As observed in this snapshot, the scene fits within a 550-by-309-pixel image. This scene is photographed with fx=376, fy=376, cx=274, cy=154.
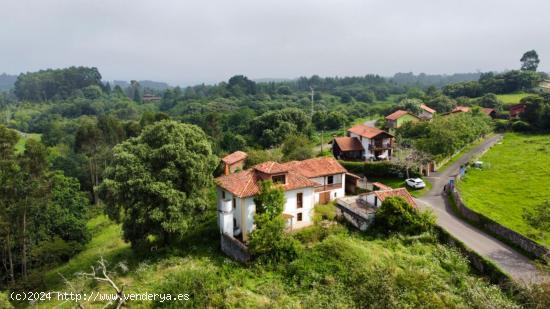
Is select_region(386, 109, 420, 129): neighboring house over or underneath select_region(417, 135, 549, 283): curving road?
over

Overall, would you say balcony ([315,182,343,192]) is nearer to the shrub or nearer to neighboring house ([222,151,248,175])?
the shrub

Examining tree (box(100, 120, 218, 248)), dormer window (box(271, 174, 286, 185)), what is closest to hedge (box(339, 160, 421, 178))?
dormer window (box(271, 174, 286, 185))

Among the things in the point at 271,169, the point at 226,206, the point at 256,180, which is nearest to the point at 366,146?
the point at 271,169

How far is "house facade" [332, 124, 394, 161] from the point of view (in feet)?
171

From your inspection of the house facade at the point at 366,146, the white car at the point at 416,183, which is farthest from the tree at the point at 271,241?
the house facade at the point at 366,146

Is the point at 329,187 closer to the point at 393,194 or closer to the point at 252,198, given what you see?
the point at 393,194

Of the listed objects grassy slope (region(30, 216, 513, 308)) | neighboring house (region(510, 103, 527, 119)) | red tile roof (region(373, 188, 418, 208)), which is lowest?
grassy slope (region(30, 216, 513, 308))

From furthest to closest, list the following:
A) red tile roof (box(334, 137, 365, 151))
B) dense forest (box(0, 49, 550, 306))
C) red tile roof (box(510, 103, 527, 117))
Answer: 1. red tile roof (box(510, 103, 527, 117))
2. red tile roof (box(334, 137, 365, 151))
3. dense forest (box(0, 49, 550, 306))

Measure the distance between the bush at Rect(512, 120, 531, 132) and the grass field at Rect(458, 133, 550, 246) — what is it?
370 inches

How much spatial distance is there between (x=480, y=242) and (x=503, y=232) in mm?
1832

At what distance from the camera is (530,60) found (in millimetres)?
141500

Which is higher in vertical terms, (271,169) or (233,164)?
(271,169)

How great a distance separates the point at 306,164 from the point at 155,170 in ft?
46.9

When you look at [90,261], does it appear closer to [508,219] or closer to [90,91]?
[508,219]
